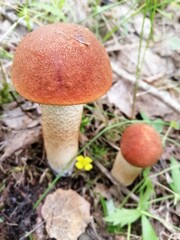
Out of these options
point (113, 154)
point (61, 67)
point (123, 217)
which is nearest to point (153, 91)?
point (113, 154)

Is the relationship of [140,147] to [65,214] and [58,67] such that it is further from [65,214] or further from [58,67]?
[58,67]

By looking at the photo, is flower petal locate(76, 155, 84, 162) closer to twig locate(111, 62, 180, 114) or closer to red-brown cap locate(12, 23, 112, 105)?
red-brown cap locate(12, 23, 112, 105)

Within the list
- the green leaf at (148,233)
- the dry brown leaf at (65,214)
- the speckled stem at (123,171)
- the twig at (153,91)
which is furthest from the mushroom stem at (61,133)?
the twig at (153,91)

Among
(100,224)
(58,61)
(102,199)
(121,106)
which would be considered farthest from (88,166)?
(58,61)

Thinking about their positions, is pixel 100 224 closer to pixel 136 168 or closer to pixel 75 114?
pixel 136 168

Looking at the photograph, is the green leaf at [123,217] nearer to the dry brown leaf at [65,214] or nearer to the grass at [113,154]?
the grass at [113,154]

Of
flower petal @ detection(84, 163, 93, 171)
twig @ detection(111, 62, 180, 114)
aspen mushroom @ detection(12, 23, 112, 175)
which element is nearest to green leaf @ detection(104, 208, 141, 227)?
flower petal @ detection(84, 163, 93, 171)
